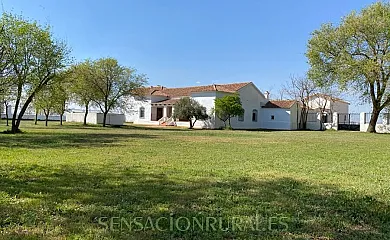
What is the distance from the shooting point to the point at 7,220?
408 centimetres

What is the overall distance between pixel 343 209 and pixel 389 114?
3786 cm

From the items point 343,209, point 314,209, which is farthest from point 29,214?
point 343,209

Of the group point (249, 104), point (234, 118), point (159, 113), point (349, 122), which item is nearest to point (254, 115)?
point (249, 104)

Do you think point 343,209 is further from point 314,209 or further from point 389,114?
point 389,114

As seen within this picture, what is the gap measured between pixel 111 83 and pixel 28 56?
17150 millimetres

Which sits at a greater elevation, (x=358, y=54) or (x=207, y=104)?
(x=358, y=54)

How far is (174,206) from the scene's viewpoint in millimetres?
4891

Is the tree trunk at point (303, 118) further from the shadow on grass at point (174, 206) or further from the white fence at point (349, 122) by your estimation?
the shadow on grass at point (174, 206)

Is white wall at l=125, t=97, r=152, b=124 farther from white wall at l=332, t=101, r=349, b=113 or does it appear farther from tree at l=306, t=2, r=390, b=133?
white wall at l=332, t=101, r=349, b=113

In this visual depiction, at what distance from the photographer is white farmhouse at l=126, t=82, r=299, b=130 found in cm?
4403

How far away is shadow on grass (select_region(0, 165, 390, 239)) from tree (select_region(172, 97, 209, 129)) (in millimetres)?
33778

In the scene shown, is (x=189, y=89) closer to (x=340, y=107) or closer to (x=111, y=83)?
(x=111, y=83)

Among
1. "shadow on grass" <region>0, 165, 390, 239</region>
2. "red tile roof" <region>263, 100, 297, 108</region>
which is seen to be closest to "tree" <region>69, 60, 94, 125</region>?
"red tile roof" <region>263, 100, 297, 108</region>

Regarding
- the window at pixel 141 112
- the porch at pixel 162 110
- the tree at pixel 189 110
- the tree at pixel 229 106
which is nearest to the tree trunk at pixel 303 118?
the tree at pixel 229 106
